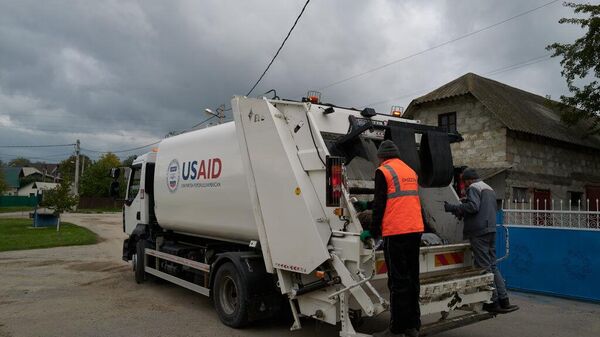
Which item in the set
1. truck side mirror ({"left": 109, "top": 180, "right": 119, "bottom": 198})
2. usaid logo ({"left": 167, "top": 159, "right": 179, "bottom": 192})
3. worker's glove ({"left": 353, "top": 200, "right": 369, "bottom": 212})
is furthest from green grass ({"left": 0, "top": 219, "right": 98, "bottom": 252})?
worker's glove ({"left": 353, "top": 200, "right": 369, "bottom": 212})

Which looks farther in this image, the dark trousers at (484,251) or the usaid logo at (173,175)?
the usaid logo at (173,175)

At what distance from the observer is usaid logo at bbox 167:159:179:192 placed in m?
7.49

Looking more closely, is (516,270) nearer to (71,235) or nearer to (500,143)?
(500,143)

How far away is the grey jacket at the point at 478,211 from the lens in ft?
17.1

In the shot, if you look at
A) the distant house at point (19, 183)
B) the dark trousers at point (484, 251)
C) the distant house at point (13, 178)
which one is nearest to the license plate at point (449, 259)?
the dark trousers at point (484, 251)

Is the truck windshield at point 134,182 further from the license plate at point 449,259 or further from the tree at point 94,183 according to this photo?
the tree at point 94,183

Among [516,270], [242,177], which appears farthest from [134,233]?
[516,270]

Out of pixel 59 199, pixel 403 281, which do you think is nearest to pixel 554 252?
pixel 403 281

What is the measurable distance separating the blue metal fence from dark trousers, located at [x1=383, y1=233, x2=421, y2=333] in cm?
505

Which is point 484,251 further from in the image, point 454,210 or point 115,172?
point 115,172

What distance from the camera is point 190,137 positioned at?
730 centimetres

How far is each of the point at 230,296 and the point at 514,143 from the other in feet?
43.2

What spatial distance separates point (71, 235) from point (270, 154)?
17.7 metres

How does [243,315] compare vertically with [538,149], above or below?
below
